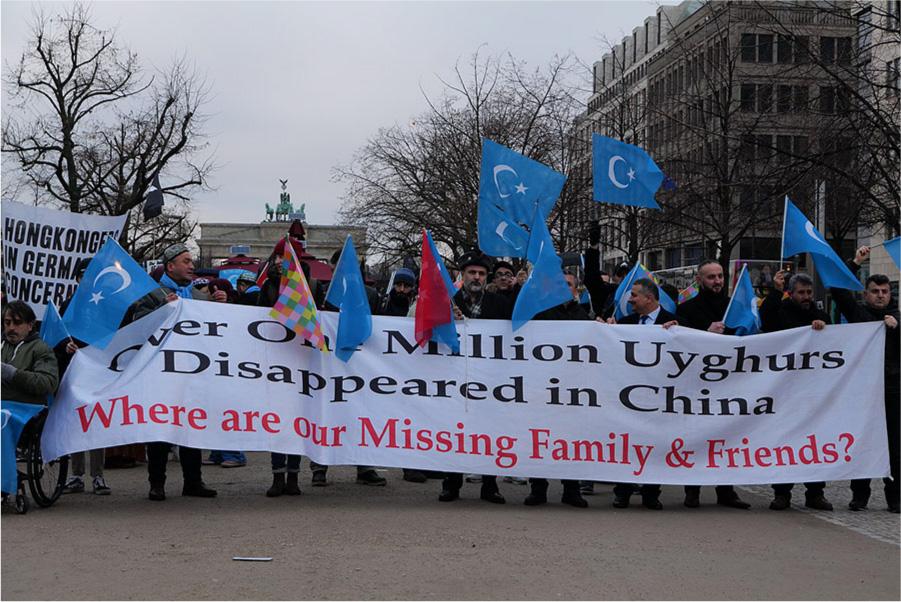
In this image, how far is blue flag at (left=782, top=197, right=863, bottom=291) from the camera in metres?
9.89

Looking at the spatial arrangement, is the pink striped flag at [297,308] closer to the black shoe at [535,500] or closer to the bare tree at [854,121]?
the black shoe at [535,500]

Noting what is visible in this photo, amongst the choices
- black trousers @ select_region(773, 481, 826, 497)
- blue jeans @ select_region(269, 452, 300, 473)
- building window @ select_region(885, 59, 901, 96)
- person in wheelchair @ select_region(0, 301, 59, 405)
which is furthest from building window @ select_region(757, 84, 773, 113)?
person in wheelchair @ select_region(0, 301, 59, 405)

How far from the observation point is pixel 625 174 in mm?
11523

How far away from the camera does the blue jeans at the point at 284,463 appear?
9805 millimetres

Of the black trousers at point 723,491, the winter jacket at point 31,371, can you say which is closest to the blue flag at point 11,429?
the winter jacket at point 31,371

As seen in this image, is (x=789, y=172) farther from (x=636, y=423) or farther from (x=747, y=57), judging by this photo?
(x=636, y=423)

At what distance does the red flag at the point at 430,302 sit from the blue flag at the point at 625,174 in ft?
8.10

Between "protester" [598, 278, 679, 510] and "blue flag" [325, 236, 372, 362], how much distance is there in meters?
1.99

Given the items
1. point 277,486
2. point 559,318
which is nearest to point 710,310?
point 559,318

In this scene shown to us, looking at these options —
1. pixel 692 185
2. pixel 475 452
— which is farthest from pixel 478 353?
pixel 692 185

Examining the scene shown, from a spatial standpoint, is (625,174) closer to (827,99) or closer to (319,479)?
(319,479)

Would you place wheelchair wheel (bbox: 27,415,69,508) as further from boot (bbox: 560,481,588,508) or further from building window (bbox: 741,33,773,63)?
building window (bbox: 741,33,773,63)

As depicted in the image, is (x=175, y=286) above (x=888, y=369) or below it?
above

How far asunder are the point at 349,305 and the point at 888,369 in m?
4.33
